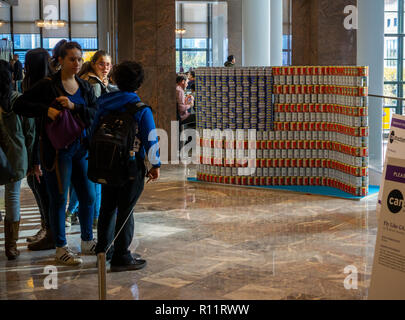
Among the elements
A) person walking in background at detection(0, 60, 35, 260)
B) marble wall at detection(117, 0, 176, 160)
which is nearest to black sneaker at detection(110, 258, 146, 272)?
person walking in background at detection(0, 60, 35, 260)

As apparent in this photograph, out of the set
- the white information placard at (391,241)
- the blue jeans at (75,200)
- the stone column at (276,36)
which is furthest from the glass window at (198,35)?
the white information placard at (391,241)

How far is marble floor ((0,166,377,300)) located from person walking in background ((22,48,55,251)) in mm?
187

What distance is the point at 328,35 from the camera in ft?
37.6

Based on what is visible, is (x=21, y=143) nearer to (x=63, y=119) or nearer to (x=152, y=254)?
(x=63, y=119)

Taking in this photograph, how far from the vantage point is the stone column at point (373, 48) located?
1164 cm

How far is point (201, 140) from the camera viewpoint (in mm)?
9703

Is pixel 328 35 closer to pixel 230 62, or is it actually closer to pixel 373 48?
pixel 373 48

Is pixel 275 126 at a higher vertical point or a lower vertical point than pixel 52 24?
lower

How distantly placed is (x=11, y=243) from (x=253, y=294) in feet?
7.63

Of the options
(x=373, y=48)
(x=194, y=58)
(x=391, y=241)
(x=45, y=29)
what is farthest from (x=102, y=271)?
(x=194, y=58)

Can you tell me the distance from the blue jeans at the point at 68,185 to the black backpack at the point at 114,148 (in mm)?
439

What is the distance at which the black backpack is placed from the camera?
492 cm

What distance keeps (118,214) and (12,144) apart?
1.10 meters

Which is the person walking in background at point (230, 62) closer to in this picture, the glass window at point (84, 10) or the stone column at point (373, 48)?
the stone column at point (373, 48)
